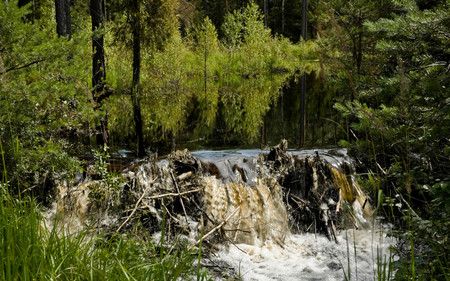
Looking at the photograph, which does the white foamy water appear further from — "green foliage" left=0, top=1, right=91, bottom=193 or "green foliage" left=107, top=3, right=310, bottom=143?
"green foliage" left=107, top=3, right=310, bottom=143

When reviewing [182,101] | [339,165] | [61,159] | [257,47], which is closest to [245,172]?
[339,165]

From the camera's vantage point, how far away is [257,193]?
20.7 ft

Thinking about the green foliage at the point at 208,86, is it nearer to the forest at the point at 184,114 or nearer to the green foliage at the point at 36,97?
the forest at the point at 184,114

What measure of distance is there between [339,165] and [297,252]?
2192 millimetres

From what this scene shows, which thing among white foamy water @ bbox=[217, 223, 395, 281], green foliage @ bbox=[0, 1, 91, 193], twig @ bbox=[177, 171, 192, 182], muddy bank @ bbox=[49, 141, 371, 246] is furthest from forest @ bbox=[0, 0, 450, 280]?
twig @ bbox=[177, 171, 192, 182]

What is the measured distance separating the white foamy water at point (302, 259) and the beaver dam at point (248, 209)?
1cm

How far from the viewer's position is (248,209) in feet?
19.9

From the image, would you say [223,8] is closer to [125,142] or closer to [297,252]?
[125,142]

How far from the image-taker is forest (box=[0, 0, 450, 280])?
221cm

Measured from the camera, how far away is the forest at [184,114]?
2209 mm

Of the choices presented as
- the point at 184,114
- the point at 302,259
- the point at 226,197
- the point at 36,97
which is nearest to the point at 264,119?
the point at 184,114

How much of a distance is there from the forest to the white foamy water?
0.62 metres

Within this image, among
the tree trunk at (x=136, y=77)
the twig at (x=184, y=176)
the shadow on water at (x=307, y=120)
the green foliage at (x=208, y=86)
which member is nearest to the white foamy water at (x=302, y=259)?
the twig at (x=184, y=176)

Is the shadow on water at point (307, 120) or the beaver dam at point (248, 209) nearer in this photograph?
the beaver dam at point (248, 209)
